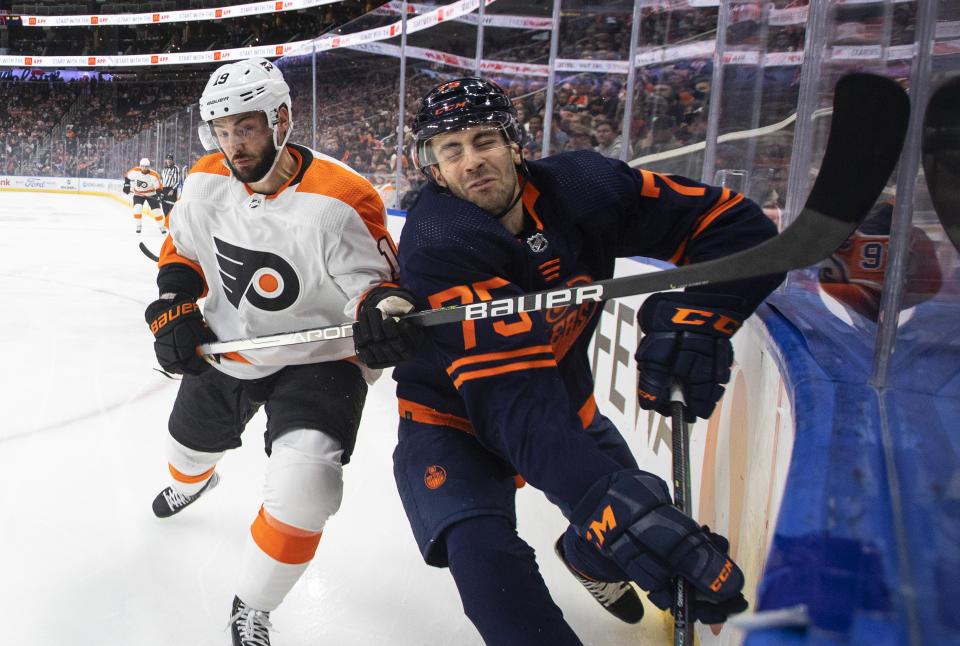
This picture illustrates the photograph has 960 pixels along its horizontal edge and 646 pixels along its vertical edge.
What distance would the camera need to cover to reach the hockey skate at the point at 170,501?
1940 millimetres

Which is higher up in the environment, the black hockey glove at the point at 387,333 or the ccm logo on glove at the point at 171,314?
the black hockey glove at the point at 387,333

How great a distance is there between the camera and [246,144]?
1551 mm

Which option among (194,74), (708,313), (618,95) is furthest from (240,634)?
(194,74)

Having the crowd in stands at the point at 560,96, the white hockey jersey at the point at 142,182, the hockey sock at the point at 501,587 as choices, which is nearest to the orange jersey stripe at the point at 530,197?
the crowd in stands at the point at 560,96

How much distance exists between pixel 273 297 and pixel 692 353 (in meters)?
0.92

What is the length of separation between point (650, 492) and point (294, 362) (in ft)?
3.11

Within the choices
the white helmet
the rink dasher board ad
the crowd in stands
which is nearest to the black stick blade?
the crowd in stands

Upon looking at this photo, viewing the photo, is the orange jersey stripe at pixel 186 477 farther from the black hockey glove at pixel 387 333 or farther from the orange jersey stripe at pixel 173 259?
the black hockey glove at pixel 387 333

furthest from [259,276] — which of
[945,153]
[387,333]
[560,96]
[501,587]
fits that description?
[560,96]

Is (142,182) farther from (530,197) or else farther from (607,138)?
(530,197)

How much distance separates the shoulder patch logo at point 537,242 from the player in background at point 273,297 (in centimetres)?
41

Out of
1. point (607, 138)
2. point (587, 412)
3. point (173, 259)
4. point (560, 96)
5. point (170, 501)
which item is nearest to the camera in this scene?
point (587, 412)

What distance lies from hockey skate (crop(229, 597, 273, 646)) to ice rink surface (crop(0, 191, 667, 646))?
117 millimetres

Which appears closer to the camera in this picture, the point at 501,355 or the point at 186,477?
the point at 501,355
